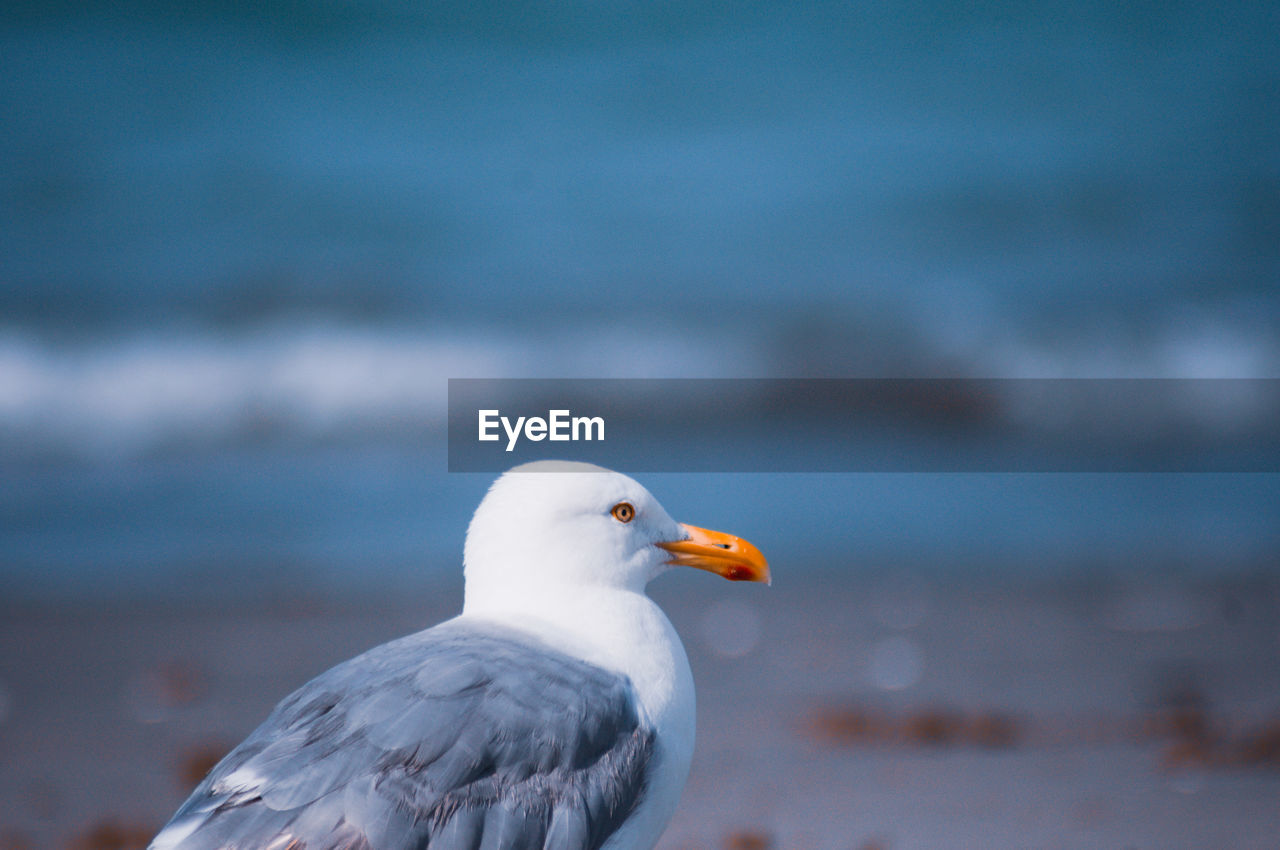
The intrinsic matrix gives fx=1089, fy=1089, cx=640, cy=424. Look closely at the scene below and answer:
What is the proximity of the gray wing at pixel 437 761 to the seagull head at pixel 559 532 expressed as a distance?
302 millimetres

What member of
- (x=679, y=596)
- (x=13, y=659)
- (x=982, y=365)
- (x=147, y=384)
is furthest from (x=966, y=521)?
(x=147, y=384)

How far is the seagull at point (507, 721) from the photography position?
1.85 meters

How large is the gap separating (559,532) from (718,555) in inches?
18.2

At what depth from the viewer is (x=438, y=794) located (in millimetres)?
1887

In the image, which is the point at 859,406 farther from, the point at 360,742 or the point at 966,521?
the point at 360,742

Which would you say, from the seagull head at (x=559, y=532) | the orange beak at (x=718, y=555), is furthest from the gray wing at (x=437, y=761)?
the orange beak at (x=718, y=555)

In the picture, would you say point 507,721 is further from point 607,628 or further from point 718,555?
point 718,555

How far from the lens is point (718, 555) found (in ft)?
9.00

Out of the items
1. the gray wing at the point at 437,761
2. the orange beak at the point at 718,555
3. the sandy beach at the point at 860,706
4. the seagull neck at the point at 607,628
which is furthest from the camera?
the sandy beach at the point at 860,706

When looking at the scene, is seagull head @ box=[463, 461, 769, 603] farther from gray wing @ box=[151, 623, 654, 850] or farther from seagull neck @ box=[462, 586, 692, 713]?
gray wing @ box=[151, 623, 654, 850]

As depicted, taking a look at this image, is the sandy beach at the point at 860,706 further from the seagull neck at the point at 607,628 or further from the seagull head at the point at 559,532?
the seagull head at the point at 559,532

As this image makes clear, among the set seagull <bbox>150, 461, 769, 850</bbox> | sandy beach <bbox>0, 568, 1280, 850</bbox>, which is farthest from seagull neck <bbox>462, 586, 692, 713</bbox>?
sandy beach <bbox>0, 568, 1280, 850</bbox>

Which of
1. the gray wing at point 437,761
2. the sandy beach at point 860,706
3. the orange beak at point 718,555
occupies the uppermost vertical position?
the orange beak at point 718,555

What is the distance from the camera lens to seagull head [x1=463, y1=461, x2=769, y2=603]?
8.14 ft
